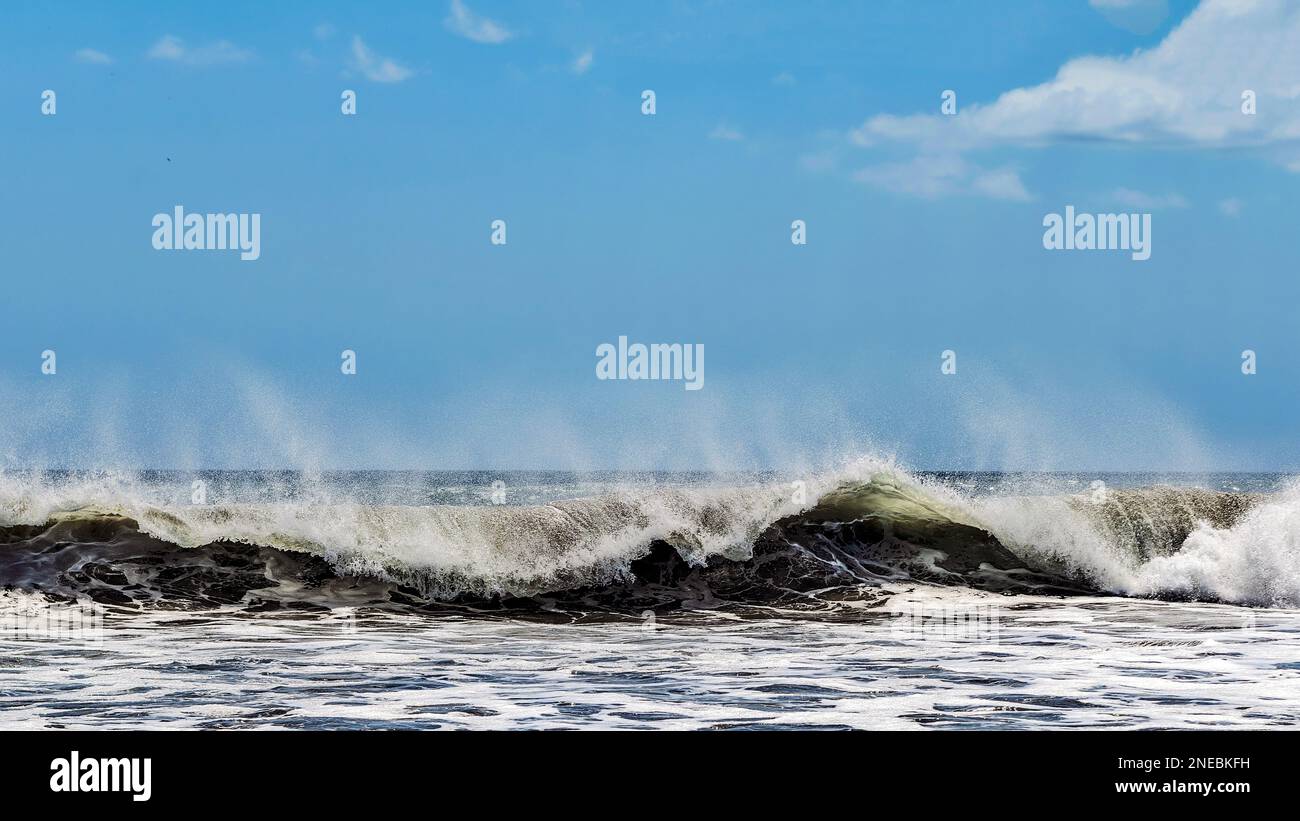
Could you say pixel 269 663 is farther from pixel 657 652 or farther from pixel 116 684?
pixel 657 652

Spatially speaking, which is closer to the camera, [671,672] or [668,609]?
[671,672]

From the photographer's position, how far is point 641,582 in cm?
1703

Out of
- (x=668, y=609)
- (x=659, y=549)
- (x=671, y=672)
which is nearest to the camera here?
(x=671, y=672)
